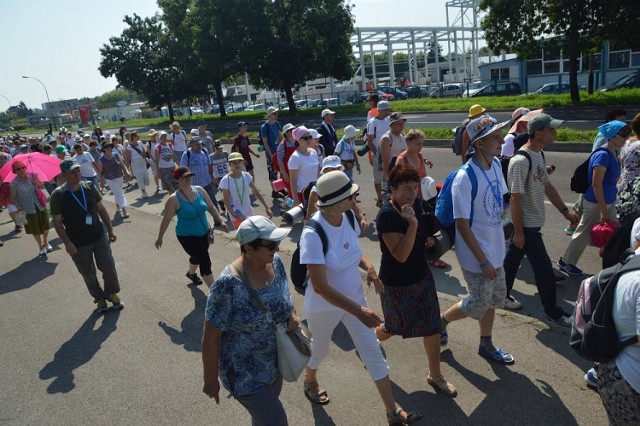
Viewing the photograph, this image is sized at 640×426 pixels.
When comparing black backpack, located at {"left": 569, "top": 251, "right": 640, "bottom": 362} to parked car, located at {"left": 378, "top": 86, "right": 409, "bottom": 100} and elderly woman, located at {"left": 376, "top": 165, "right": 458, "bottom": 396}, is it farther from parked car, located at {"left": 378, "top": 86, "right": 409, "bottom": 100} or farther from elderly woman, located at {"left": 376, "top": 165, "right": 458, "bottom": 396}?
parked car, located at {"left": 378, "top": 86, "right": 409, "bottom": 100}

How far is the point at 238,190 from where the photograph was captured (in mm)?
6695

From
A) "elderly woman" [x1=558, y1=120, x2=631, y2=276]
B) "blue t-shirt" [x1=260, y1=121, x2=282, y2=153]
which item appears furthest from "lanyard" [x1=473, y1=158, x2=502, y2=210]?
"blue t-shirt" [x1=260, y1=121, x2=282, y2=153]

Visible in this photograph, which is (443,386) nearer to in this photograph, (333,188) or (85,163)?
(333,188)

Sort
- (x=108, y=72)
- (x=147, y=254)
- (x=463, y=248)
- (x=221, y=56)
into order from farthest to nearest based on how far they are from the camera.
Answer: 1. (x=108, y=72)
2. (x=221, y=56)
3. (x=147, y=254)
4. (x=463, y=248)

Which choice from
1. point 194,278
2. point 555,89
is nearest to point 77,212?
point 194,278

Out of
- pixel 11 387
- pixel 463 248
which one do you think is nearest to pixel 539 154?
pixel 463 248

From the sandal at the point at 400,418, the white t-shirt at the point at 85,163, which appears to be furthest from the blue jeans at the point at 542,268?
the white t-shirt at the point at 85,163

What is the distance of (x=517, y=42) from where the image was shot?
81.3 feet

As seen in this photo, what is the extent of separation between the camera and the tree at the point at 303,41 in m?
37.3

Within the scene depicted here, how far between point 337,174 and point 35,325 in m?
4.91

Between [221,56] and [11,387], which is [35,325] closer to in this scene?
[11,387]

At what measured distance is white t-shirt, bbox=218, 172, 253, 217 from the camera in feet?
21.8

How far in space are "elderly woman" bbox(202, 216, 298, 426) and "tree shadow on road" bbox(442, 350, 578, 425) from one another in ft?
4.52

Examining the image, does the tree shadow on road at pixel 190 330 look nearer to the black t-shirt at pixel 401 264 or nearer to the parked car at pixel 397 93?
the black t-shirt at pixel 401 264
